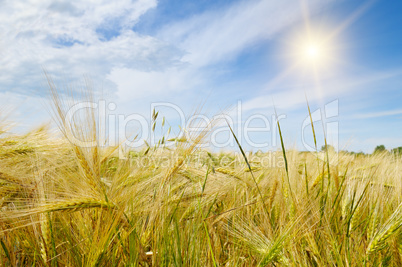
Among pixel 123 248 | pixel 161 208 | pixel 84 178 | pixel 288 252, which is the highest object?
pixel 84 178

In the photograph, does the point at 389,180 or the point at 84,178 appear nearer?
the point at 84,178

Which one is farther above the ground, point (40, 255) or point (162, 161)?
point (162, 161)

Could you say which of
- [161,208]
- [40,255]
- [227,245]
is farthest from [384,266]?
[40,255]

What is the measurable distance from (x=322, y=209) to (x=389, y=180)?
4.73 feet

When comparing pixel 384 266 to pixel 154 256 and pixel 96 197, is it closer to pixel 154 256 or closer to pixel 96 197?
pixel 154 256

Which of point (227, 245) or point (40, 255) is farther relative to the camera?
point (227, 245)

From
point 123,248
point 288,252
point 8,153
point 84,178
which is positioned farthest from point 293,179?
point 8,153

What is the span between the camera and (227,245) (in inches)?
65.4

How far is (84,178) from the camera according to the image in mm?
1187

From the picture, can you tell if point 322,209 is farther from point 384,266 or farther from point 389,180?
point 389,180

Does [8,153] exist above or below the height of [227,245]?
above


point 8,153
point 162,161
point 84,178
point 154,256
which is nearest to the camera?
point 154,256

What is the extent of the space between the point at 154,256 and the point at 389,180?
2159 millimetres

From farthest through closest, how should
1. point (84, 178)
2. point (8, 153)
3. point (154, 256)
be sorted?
1. point (8, 153)
2. point (84, 178)
3. point (154, 256)
